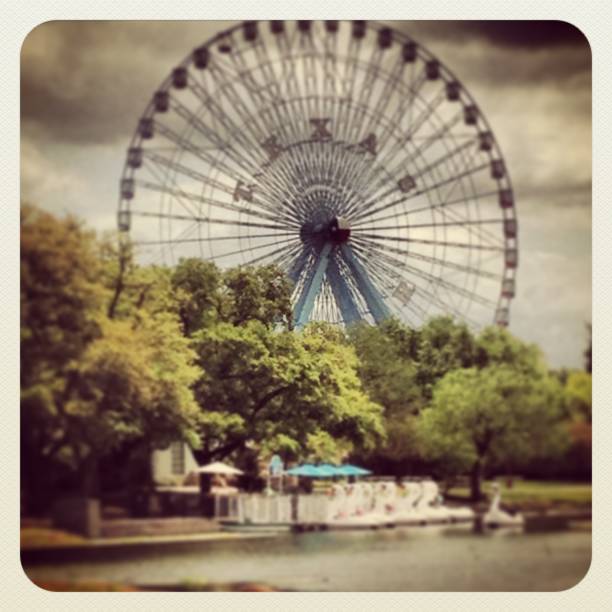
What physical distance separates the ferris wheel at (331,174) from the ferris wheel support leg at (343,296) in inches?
0.4

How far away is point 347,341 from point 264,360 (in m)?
0.64

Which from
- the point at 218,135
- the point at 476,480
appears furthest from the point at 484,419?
the point at 218,135

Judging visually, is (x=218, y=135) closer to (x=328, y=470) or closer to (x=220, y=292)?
(x=220, y=292)

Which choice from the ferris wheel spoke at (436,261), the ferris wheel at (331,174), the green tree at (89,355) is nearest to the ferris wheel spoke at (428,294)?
the ferris wheel at (331,174)

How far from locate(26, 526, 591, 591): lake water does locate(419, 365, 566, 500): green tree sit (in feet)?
1.55

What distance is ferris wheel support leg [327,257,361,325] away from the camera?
27.5 feet

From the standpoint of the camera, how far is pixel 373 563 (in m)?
8.13

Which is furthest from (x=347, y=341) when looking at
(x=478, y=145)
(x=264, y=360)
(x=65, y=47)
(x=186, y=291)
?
(x=65, y=47)

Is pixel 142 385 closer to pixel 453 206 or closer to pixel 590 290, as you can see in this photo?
pixel 453 206

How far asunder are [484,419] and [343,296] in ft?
4.68

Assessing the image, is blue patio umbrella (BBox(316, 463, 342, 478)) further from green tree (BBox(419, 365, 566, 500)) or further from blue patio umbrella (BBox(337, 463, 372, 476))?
green tree (BBox(419, 365, 566, 500))

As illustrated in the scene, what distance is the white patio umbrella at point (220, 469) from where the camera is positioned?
8.28 meters

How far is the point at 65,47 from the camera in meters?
7.93

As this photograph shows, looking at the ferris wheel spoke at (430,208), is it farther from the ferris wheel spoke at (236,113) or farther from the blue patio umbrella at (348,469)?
the blue patio umbrella at (348,469)
